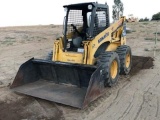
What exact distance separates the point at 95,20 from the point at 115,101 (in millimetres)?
2311

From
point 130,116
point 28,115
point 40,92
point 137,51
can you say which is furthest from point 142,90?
point 137,51

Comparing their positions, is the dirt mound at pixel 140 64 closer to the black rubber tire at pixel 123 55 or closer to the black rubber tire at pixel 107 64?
the black rubber tire at pixel 123 55

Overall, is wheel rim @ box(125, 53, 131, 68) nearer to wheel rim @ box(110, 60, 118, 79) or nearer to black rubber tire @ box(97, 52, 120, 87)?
wheel rim @ box(110, 60, 118, 79)

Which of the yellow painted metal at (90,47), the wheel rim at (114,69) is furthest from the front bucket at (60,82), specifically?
the wheel rim at (114,69)

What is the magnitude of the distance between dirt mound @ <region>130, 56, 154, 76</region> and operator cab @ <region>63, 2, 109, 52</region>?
236 cm

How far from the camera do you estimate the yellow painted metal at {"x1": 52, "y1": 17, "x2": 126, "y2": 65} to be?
21.2 ft

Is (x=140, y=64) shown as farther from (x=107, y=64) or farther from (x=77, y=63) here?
(x=77, y=63)

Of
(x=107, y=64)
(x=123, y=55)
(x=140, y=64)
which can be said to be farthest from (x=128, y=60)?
(x=107, y=64)

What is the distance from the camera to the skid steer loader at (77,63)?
20.0ft

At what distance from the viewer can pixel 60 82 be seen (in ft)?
22.3

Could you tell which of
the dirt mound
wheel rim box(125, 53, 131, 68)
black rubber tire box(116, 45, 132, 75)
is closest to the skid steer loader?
black rubber tire box(116, 45, 132, 75)

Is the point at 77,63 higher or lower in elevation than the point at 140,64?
higher

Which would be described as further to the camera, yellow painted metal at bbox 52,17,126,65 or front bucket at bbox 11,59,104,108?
yellow painted metal at bbox 52,17,126,65

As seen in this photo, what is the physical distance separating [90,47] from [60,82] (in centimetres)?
130
